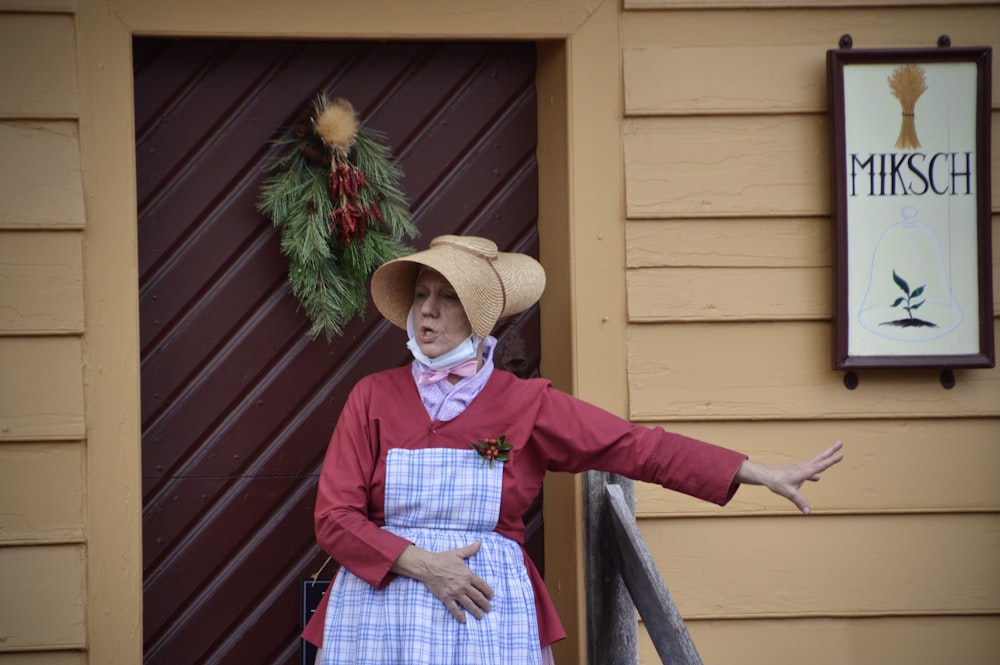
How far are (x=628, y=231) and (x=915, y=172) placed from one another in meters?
0.84

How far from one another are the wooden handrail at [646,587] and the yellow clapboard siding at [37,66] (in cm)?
186

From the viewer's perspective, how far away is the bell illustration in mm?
3547

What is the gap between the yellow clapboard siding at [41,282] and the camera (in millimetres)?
3400

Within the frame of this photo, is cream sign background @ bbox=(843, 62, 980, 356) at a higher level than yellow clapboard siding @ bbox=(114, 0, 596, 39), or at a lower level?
lower

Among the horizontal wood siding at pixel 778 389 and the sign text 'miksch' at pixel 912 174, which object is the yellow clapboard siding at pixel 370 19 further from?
the sign text 'miksch' at pixel 912 174

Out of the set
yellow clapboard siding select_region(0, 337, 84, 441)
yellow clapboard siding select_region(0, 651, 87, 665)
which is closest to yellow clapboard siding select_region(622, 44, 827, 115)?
yellow clapboard siding select_region(0, 337, 84, 441)

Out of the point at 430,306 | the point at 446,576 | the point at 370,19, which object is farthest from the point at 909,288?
the point at 370,19

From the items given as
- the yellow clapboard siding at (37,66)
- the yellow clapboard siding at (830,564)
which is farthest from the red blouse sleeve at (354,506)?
the yellow clapboard siding at (37,66)

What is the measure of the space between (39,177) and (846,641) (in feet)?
8.64

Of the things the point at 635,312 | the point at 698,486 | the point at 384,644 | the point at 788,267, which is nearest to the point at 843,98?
the point at 788,267

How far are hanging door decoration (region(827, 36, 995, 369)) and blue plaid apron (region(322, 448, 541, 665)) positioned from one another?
1.18 m

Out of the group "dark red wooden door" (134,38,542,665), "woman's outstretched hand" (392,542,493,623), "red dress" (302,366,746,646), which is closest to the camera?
"woman's outstretched hand" (392,542,493,623)

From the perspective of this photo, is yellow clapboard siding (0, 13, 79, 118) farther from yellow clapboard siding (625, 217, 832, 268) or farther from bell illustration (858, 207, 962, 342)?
bell illustration (858, 207, 962, 342)

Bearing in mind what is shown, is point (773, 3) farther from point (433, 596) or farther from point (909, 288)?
point (433, 596)
